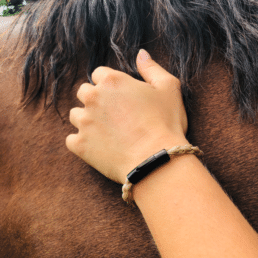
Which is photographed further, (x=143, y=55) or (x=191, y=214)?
(x=143, y=55)

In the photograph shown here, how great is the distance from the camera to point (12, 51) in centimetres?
71

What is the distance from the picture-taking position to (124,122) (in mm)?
488

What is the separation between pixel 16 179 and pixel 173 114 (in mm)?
412

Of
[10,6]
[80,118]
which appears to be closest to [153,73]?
[80,118]

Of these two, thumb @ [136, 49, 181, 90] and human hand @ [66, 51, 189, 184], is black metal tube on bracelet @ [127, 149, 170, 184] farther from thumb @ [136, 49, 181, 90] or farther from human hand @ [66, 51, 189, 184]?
thumb @ [136, 49, 181, 90]

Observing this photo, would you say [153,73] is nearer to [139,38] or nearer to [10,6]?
[139,38]

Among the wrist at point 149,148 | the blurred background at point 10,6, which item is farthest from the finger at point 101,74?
the blurred background at point 10,6

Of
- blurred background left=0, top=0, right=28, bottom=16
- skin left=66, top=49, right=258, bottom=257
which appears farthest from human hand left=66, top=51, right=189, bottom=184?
blurred background left=0, top=0, right=28, bottom=16

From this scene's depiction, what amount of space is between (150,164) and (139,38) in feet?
1.11

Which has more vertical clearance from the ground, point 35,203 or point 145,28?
point 145,28

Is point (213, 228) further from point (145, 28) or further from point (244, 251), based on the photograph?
point (145, 28)

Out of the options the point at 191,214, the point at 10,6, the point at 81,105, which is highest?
the point at 10,6

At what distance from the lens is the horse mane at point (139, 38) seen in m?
0.57

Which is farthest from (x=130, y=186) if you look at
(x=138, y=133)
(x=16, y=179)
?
(x=16, y=179)
